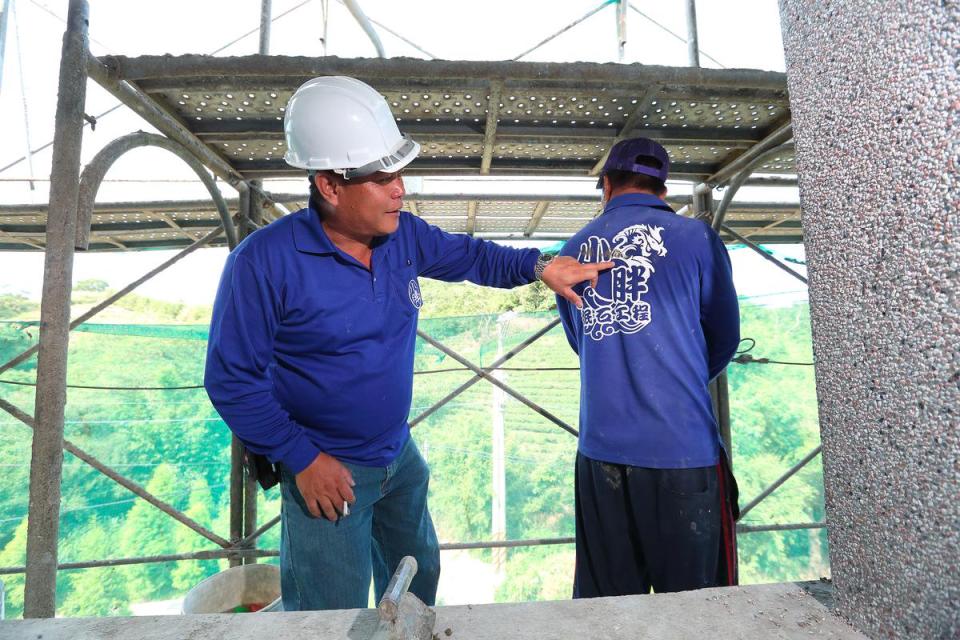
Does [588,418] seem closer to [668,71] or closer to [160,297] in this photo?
[668,71]

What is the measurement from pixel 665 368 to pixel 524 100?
1492mm

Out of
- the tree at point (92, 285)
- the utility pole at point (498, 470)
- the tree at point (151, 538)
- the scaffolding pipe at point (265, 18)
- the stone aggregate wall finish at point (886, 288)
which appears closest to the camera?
the stone aggregate wall finish at point (886, 288)

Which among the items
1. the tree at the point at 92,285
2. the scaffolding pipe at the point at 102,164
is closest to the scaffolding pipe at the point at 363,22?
the scaffolding pipe at the point at 102,164

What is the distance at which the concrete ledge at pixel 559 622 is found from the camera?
872 millimetres

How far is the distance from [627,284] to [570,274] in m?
0.23

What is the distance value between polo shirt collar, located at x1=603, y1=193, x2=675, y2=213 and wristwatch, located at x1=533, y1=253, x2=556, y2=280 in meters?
0.35

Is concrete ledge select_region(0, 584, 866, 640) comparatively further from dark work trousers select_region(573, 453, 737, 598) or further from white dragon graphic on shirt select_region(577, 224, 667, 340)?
white dragon graphic on shirt select_region(577, 224, 667, 340)

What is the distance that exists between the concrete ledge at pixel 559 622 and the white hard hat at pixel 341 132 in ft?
4.47

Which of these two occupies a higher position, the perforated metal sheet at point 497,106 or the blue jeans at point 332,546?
the perforated metal sheet at point 497,106

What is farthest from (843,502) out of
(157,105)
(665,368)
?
(157,105)

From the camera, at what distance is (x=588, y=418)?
216 centimetres

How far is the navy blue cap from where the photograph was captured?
224 cm

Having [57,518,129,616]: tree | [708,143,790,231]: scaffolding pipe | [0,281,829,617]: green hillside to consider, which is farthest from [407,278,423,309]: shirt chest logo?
[57,518,129,616]: tree

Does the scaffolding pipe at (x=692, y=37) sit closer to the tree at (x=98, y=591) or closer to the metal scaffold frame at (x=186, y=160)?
the metal scaffold frame at (x=186, y=160)
